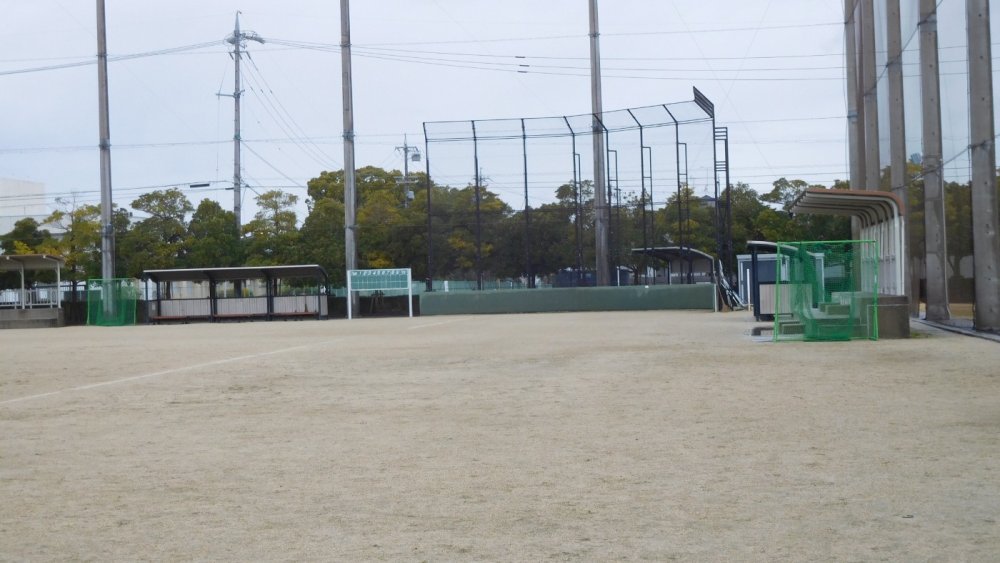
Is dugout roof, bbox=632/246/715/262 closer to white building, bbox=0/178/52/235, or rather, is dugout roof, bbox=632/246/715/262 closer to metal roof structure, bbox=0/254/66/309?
metal roof structure, bbox=0/254/66/309

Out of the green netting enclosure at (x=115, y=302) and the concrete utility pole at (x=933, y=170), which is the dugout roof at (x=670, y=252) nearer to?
the concrete utility pole at (x=933, y=170)

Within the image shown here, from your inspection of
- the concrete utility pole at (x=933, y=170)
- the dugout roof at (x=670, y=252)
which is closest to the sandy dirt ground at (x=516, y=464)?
the concrete utility pole at (x=933, y=170)

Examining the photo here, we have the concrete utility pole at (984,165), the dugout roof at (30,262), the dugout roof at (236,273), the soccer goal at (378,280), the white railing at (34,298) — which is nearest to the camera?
the concrete utility pole at (984,165)

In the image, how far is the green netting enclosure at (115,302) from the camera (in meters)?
42.3

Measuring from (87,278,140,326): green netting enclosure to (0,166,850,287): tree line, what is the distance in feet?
31.6

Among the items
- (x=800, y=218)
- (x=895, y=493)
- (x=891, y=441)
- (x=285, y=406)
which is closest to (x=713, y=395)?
(x=891, y=441)

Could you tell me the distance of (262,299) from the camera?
134 feet

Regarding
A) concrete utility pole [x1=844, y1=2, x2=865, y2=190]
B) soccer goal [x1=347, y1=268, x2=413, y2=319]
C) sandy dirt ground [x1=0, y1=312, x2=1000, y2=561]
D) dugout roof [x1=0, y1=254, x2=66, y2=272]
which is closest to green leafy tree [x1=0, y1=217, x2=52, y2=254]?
dugout roof [x1=0, y1=254, x2=66, y2=272]

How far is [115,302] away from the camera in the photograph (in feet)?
140

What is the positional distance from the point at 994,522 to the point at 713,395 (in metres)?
4.98

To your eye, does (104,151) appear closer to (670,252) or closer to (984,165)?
(670,252)

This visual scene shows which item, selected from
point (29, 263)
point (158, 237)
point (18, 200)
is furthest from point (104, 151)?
point (18, 200)

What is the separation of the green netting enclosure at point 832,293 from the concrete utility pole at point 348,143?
83.8 ft

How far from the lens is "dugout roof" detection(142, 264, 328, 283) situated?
4025 centimetres
